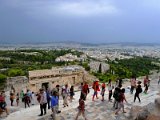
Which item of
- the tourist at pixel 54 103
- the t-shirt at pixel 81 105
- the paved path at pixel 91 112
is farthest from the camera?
the paved path at pixel 91 112

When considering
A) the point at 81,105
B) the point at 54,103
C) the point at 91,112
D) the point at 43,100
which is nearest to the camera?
the point at 81,105

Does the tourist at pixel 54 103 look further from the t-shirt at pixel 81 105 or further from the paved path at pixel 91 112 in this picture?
the t-shirt at pixel 81 105

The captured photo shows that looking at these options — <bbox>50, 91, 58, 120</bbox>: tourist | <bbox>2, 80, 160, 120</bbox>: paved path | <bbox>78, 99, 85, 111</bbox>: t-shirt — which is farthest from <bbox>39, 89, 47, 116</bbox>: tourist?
<bbox>78, 99, 85, 111</bbox>: t-shirt

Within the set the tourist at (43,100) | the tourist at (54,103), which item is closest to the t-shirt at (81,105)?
the tourist at (54,103)

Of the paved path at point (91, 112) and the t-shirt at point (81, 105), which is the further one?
the paved path at point (91, 112)

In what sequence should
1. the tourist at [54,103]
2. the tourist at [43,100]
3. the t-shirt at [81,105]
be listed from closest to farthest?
the t-shirt at [81,105]
the tourist at [54,103]
the tourist at [43,100]

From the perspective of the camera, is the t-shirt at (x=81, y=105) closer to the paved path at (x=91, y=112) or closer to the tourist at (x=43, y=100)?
the paved path at (x=91, y=112)

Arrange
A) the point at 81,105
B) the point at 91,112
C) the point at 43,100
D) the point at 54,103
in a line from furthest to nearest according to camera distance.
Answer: the point at 91,112 → the point at 43,100 → the point at 54,103 → the point at 81,105

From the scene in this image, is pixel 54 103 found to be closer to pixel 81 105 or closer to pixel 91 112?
pixel 81 105

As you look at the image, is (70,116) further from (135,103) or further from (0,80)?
(0,80)

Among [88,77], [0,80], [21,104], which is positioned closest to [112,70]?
[88,77]

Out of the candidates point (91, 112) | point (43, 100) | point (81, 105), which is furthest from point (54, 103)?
point (91, 112)

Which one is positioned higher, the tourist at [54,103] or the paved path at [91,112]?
the tourist at [54,103]

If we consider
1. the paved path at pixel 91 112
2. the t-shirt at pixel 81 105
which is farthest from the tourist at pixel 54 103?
the t-shirt at pixel 81 105
